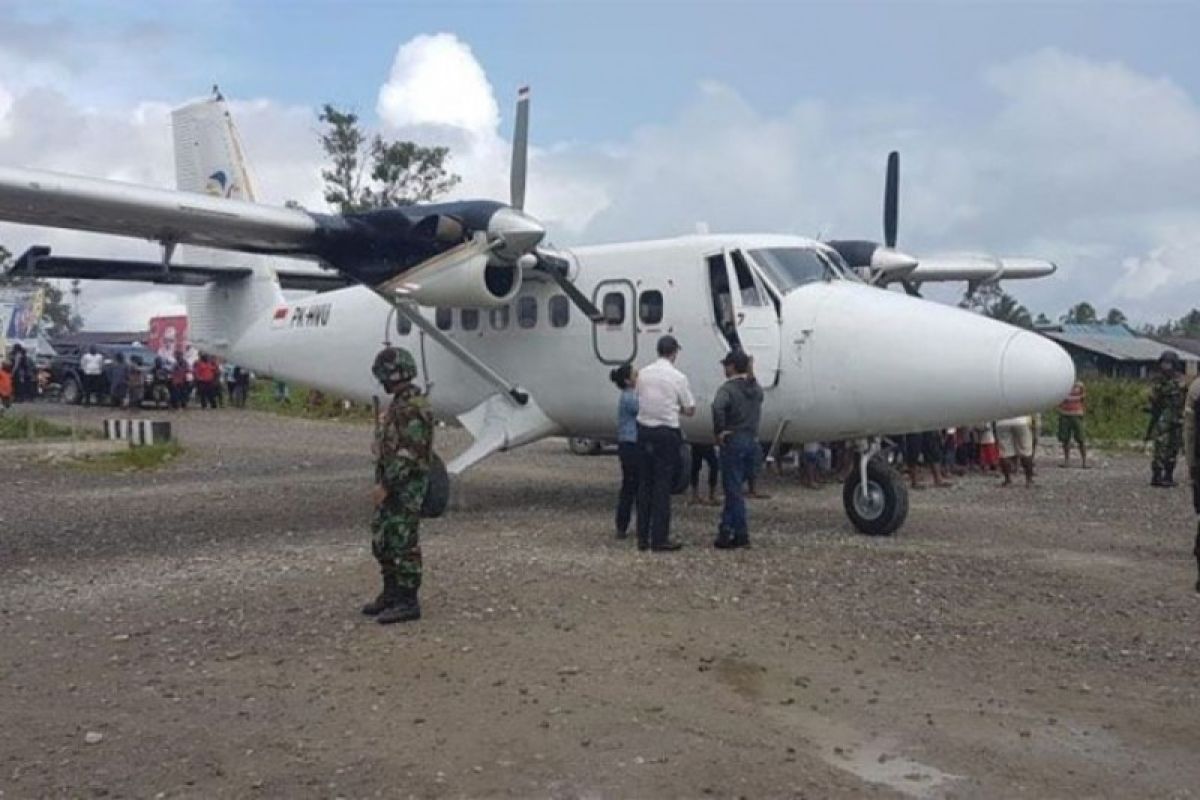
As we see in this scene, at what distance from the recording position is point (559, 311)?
13602mm

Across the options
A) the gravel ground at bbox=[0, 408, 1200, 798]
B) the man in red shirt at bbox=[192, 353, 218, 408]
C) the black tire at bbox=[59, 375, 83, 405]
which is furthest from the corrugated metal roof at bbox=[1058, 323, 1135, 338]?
the gravel ground at bbox=[0, 408, 1200, 798]

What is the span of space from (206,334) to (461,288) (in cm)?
625

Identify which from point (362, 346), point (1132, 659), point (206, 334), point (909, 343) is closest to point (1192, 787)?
point (1132, 659)

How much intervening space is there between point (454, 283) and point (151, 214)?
2.97m

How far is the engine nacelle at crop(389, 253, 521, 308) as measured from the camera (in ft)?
41.9

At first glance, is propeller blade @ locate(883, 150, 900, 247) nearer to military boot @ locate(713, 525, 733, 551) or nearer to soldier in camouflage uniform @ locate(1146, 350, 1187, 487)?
soldier in camouflage uniform @ locate(1146, 350, 1187, 487)

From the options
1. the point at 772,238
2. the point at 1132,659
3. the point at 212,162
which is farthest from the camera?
the point at 212,162

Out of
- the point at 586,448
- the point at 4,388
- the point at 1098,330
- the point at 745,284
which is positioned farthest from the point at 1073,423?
the point at 1098,330

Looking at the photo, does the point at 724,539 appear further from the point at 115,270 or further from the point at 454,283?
the point at 115,270

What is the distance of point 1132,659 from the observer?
723 cm

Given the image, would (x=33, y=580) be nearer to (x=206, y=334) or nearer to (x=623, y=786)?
(x=623, y=786)

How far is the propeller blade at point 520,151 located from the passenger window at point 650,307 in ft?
6.56

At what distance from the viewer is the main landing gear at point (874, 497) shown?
11.5 metres

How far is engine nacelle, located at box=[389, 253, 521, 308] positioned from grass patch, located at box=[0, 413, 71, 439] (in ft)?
47.7
